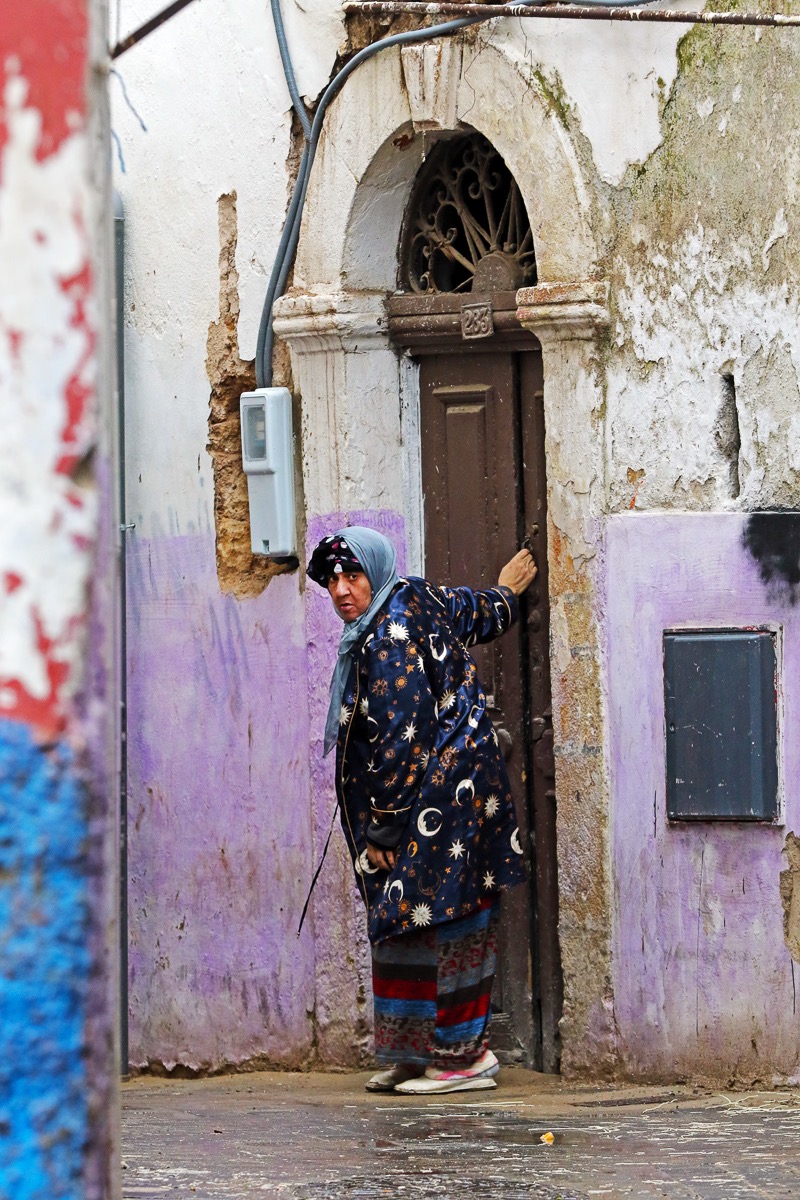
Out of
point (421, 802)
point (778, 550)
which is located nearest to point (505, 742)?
point (421, 802)

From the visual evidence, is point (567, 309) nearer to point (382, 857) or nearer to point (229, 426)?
point (229, 426)

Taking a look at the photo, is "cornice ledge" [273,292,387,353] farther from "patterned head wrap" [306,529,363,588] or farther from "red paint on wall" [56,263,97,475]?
"red paint on wall" [56,263,97,475]

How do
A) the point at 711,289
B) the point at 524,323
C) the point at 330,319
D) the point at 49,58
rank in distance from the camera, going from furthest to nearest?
the point at 330,319 < the point at 524,323 < the point at 711,289 < the point at 49,58

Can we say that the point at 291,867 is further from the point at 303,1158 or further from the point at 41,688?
the point at 41,688

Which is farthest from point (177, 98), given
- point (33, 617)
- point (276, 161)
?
point (33, 617)

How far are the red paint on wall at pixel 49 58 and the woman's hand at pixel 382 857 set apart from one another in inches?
133

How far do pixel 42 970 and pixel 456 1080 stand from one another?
3361 mm

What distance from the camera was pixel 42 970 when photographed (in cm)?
270

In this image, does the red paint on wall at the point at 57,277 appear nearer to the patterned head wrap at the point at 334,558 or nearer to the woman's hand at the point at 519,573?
the patterned head wrap at the point at 334,558

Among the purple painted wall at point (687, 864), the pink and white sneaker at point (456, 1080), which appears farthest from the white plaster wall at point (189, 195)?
the pink and white sneaker at point (456, 1080)

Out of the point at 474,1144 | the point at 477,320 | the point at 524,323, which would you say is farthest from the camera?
the point at 477,320

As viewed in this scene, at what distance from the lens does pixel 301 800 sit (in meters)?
6.55

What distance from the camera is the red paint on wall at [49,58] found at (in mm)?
2652

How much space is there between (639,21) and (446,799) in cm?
235
